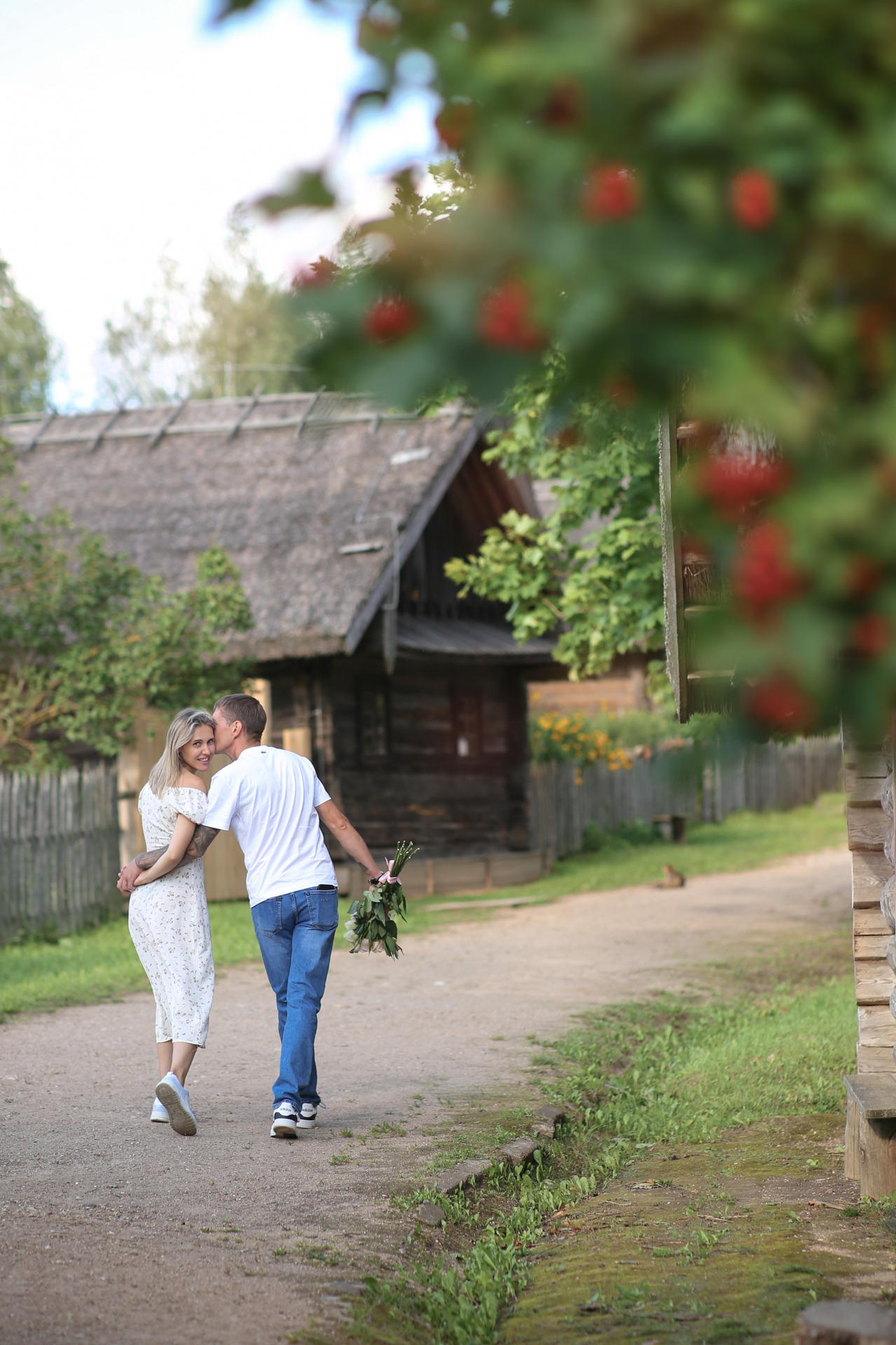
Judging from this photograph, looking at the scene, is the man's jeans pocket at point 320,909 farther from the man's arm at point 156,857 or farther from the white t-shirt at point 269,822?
the man's arm at point 156,857

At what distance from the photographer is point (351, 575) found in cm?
1605

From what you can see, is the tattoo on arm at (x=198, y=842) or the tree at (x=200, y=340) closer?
the tattoo on arm at (x=198, y=842)

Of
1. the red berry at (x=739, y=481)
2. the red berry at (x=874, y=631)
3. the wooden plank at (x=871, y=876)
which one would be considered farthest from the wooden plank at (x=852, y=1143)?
the red berry at (x=739, y=481)

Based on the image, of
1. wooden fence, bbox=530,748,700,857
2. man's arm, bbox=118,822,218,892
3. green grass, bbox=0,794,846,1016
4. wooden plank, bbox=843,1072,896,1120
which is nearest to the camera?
wooden plank, bbox=843,1072,896,1120

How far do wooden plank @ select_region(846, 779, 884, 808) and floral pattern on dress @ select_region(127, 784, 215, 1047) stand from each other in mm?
2910

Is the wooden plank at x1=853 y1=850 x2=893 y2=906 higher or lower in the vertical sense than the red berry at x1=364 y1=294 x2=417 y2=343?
lower

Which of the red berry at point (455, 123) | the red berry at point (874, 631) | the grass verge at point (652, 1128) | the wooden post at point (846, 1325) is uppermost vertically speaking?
the red berry at point (455, 123)

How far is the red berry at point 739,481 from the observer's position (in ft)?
5.70

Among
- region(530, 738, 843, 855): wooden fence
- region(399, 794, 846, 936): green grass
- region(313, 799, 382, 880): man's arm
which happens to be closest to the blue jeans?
region(313, 799, 382, 880): man's arm

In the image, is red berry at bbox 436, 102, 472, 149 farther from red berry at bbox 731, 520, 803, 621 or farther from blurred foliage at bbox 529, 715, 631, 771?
blurred foliage at bbox 529, 715, 631, 771

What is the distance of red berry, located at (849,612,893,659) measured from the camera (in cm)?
174

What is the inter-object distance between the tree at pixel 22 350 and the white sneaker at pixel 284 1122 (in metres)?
35.8

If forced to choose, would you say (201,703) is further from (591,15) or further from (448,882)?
(591,15)

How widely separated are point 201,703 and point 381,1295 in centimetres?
1093
